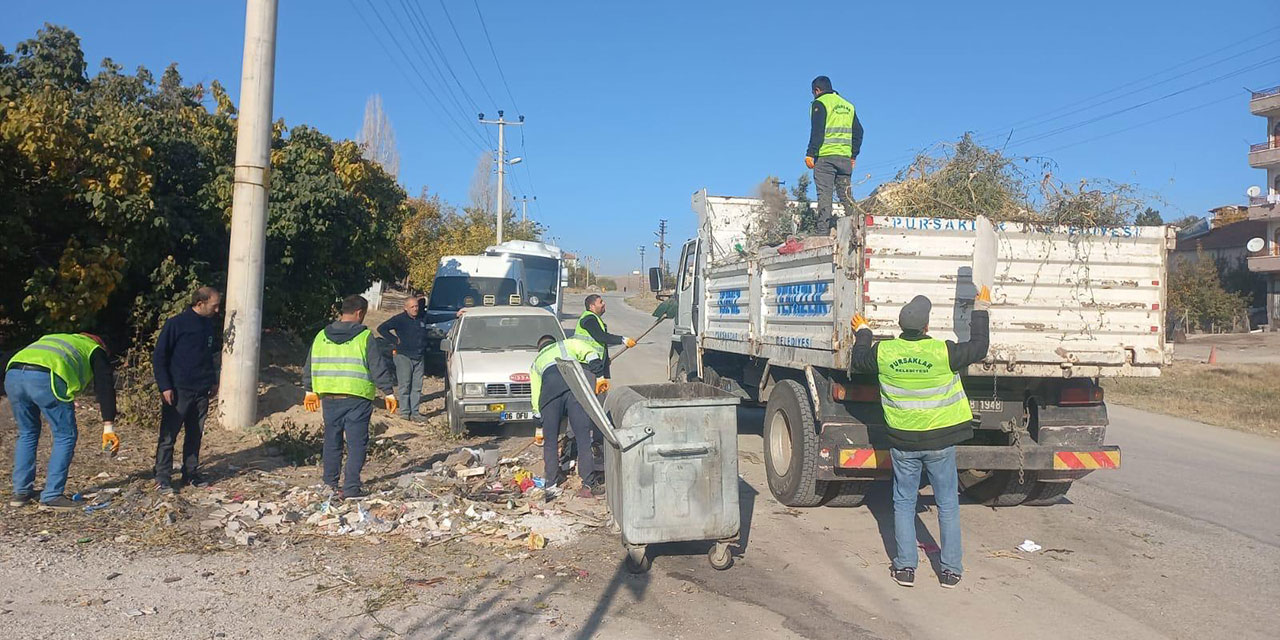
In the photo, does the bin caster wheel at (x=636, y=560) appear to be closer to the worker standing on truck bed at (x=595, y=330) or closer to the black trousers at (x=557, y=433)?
the black trousers at (x=557, y=433)

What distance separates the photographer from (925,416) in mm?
5262

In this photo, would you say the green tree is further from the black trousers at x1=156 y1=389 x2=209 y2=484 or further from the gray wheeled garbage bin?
the black trousers at x1=156 y1=389 x2=209 y2=484

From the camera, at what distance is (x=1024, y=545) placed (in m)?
6.12

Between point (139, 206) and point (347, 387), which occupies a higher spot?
point (139, 206)

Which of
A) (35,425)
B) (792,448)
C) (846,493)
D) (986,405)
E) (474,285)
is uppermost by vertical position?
(474,285)

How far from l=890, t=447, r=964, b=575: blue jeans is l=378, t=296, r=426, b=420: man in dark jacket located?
7667mm

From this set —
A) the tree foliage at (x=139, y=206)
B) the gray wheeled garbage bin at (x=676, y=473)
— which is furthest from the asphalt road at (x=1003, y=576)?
the tree foliage at (x=139, y=206)

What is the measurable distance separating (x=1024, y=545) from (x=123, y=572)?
580 centimetres

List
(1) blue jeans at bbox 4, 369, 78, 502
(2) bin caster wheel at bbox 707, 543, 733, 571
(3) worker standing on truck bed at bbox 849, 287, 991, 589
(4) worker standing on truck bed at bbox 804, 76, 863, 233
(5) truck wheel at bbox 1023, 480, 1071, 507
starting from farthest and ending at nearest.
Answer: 1. (4) worker standing on truck bed at bbox 804, 76, 863, 233
2. (5) truck wheel at bbox 1023, 480, 1071, 507
3. (1) blue jeans at bbox 4, 369, 78, 502
4. (2) bin caster wheel at bbox 707, 543, 733, 571
5. (3) worker standing on truck bed at bbox 849, 287, 991, 589

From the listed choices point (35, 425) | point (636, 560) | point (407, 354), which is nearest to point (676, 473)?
point (636, 560)

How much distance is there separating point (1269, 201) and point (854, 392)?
40.1 meters

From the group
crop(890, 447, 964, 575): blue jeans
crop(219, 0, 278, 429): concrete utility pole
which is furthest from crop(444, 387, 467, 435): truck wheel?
crop(890, 447, 964, 575): blue jeans

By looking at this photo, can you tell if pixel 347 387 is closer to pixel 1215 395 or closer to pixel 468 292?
pixel 468 292

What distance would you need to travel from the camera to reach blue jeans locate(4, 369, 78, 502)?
630 cm
